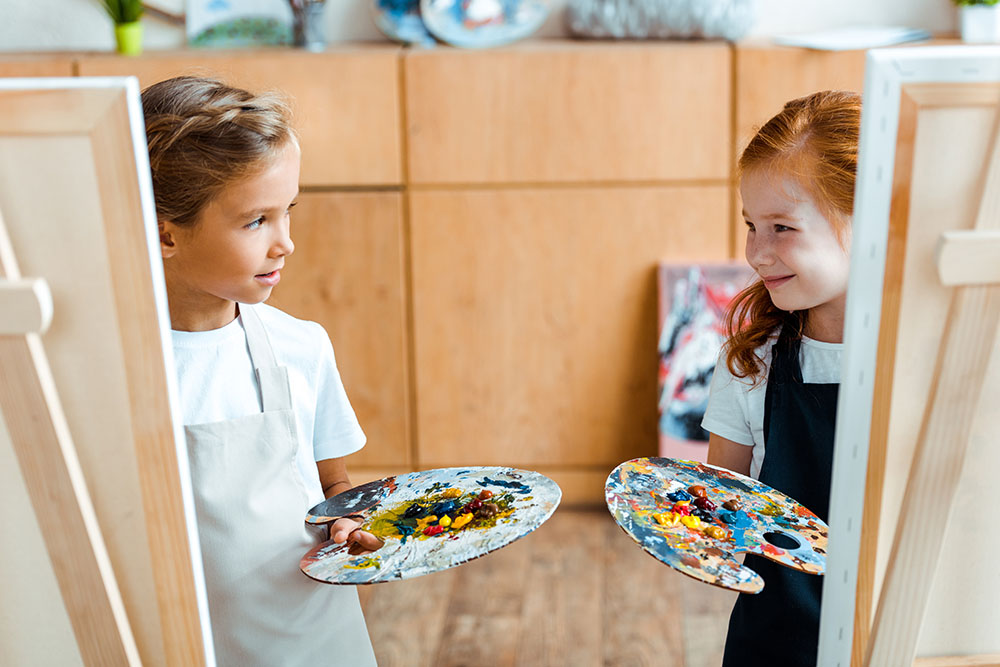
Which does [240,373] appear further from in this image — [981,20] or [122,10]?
[981,20]

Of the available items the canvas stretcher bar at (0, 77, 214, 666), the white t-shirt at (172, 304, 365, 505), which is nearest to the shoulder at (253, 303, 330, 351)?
the white t-shirt at (172, 304, 365, 505)

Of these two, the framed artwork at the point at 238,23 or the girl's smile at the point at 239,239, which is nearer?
the girl's smile at the point at 239,239

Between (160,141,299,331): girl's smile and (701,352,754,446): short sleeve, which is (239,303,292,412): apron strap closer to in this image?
(160,141,299,331): girl's smile

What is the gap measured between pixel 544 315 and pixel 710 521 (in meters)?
1.73

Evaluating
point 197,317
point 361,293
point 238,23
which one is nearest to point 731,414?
point 197,317

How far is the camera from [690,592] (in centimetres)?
240

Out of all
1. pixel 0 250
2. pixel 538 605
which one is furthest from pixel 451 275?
pixel 0 250

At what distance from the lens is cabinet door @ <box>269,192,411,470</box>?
2.70 metres

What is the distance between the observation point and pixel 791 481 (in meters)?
1.22

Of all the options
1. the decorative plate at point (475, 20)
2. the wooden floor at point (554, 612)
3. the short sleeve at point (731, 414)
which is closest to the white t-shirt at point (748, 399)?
the short sleeve at point (731, 414)

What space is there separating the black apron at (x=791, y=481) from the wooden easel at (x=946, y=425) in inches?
12.7

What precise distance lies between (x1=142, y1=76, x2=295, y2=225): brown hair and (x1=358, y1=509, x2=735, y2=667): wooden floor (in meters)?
1.11

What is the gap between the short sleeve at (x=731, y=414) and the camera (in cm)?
127

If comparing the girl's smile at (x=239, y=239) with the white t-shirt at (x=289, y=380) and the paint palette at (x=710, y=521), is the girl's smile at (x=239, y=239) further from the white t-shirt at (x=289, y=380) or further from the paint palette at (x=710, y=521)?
the paint palette at (x=710, y=521)
